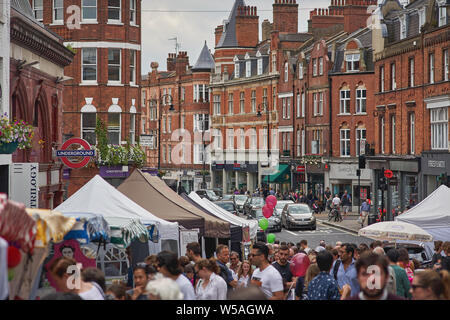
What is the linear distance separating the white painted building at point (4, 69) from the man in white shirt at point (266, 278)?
10.4m

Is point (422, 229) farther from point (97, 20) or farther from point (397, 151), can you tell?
point (397, 151)

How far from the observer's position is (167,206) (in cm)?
1945

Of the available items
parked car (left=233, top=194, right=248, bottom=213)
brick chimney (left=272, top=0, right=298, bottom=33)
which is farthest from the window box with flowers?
brick chimney (left=272, top=0, right=298, bottom=33)

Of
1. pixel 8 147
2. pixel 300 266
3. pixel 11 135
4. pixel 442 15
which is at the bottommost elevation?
pixel 300 266

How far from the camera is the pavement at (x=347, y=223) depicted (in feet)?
148

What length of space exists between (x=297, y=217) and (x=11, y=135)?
2795 centimetres

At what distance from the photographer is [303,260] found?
13828 mm

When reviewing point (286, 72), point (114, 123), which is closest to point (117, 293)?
point (114, 123)

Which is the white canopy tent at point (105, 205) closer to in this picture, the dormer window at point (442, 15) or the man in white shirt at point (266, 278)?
the man in white shirt at point (266, 278)

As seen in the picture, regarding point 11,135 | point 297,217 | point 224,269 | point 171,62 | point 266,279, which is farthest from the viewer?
point 171,62

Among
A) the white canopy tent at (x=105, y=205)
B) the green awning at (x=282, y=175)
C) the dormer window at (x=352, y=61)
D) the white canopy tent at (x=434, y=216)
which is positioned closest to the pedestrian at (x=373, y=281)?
the white canopy tent at (x=105, y=205)

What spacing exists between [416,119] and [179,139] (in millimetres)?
45527

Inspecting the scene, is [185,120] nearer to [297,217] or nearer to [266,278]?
[297,217]
